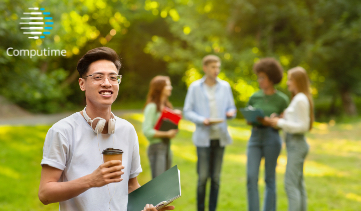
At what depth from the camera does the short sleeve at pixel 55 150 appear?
1.46m

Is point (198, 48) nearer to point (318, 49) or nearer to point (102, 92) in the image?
point (318, 49)

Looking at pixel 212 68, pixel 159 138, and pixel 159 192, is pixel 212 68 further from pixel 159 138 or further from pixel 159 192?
pixel 159 192

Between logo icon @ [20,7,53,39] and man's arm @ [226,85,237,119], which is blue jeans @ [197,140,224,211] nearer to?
man's arm @ [226,85,237,119]

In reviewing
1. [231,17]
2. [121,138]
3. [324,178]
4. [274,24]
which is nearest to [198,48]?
[231,17]

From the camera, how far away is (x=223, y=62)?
17125mm

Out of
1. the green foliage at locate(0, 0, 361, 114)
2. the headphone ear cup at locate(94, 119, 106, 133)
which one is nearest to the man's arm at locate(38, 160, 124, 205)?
the headphone ear cup at locate(94, 119, 106, 133)

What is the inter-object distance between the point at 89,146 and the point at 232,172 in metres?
7.37

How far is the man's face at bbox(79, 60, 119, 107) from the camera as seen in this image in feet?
5.12

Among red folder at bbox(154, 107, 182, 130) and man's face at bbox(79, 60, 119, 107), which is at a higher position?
man's face at bbox(79, 60, 119, 107)

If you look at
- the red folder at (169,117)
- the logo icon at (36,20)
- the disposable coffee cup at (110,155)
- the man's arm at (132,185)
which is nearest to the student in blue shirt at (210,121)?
the red folder at (169,117)

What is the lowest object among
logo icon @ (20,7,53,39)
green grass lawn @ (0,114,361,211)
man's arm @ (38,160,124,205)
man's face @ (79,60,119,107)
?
green grass lawn @ (0,114,361,211)

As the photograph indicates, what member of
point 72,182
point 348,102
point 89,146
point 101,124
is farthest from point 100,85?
point 348,102

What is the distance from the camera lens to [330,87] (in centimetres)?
1909

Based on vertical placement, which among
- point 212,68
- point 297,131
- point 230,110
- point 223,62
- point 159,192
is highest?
point 223,62
